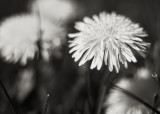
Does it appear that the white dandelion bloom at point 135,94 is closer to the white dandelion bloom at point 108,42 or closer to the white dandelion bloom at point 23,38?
the white dandelion bloom at point 108,42

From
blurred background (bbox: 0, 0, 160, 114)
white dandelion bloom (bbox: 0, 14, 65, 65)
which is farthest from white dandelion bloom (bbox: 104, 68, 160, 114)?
white dandelion bloom (bbox: 0, 14, 65, 65)

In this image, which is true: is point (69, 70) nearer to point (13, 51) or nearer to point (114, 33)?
point (13, 51)

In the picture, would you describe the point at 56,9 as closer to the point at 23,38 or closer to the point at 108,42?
the point at 23,38

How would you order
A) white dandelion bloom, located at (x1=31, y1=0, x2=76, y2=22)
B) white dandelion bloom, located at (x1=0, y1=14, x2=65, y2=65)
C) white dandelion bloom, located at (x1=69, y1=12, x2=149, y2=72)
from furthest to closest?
1. white dandelion bloom, located at (x1=31, y1=0, x2=76, y2=22)
2. white dandelion bloom, located at (x1=0, y1=14, x2=65, y2=65)
3. white dandelion bloom, located at (x1=69, y1=12, x2=149, y2=72)

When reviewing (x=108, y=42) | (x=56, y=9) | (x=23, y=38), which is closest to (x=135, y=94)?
(x=108, y=42)

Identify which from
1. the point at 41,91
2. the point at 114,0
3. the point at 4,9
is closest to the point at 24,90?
the point at 41,91

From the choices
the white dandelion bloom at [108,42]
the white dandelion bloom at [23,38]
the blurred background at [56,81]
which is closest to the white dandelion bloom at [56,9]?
the blurred background at [56,81]

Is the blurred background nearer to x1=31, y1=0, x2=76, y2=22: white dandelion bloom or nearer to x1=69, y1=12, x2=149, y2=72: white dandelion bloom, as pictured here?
x1=31, y1=0, x2=76, y2=22: white dandelion bloom
